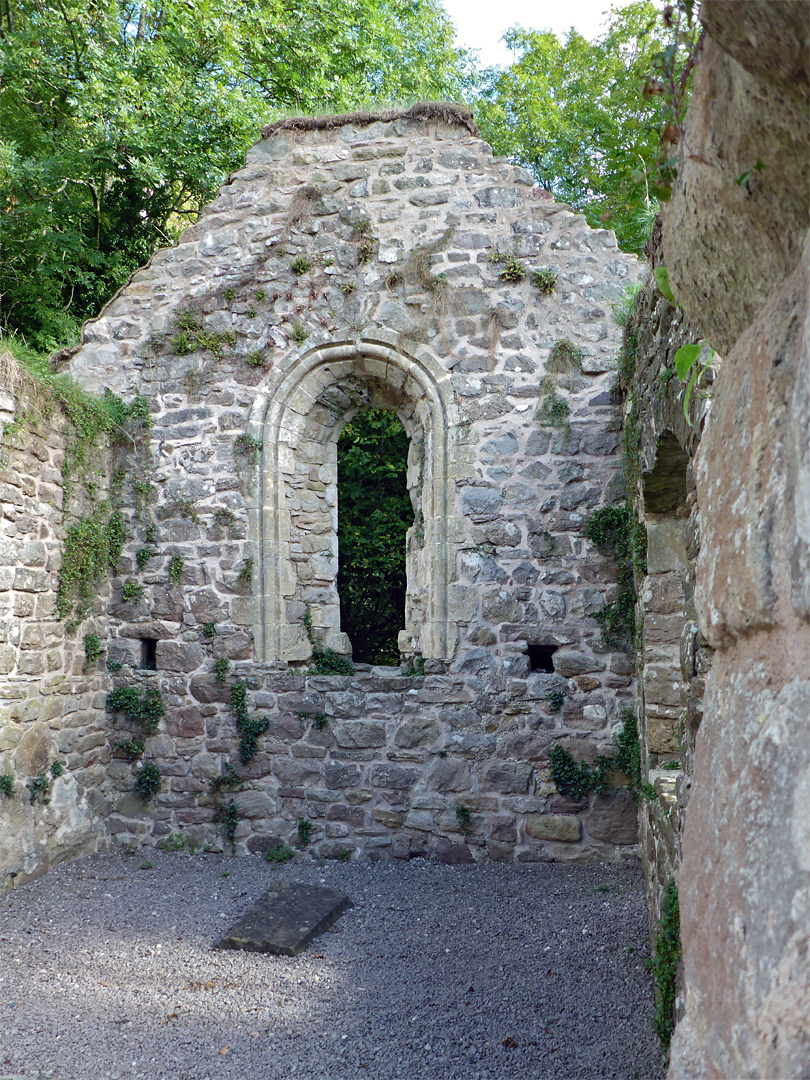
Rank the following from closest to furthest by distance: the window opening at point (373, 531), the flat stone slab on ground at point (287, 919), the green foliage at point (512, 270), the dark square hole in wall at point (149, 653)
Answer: the flat stone slab on ground at point (287, 919)
the green foliage at point (512, 270)
the dark square hole in wall at point (149, 653)
the window opening at point (373, 531)

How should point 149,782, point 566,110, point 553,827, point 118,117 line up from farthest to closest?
point 566,110
point 118,117
point 149,782
point 553,827

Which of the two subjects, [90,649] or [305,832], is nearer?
[305,832]

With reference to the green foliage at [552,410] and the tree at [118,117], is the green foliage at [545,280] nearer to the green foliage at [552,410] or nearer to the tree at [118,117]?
the green foliage at [552,410]

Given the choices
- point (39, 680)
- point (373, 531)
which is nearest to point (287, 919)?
point (39, 680)

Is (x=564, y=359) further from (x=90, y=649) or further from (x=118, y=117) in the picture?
(x=118, y=117)

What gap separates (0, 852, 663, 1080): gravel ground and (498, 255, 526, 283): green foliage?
440 centimetres

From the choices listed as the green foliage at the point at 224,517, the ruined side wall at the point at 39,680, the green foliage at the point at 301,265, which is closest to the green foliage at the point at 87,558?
the ruined side wall at the point at 39,680

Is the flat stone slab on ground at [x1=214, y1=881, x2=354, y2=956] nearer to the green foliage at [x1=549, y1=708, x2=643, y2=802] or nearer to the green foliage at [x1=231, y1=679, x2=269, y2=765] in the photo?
the green foliage at [x1=231, y1=679, x2=269, y2=765]

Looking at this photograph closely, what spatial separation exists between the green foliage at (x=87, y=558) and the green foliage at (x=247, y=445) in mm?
1152

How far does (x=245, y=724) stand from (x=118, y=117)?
7.13 meters

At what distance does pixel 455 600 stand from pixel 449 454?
1.13 m

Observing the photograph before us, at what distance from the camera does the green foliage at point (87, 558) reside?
571 centimetres

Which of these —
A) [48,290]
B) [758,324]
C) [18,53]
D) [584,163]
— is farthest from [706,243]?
[584,163]

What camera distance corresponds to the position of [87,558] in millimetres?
5891
